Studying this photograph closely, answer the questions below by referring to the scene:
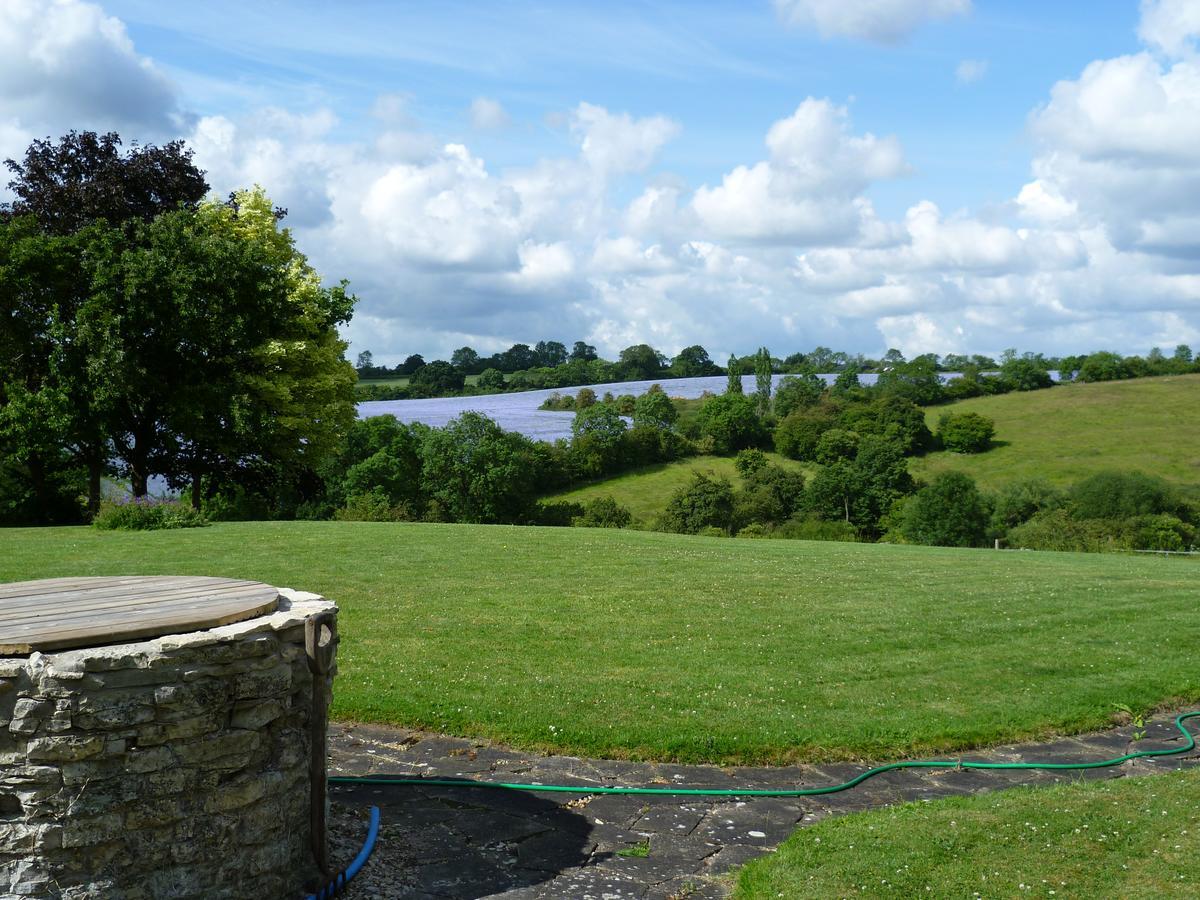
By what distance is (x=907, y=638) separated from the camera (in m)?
13.0

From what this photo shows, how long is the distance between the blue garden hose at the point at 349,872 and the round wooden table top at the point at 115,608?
68.6 inches

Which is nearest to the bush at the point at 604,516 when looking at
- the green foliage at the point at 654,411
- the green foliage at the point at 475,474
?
the green foliage at the point at 475,474

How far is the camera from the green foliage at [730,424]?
69.6 m

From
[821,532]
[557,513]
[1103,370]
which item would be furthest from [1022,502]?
[1103,370]

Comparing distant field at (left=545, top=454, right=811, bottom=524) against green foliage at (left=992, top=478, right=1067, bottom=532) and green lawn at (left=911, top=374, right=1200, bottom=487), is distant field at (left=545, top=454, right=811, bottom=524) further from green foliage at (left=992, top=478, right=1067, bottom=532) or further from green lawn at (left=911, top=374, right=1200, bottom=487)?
green foliage at (left=992, top=478, right=1067, bottom=532)

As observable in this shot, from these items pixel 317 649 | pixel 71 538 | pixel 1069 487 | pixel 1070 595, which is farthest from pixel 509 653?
pixel 1069 487

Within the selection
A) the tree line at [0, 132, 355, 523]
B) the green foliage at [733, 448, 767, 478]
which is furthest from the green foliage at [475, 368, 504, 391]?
the tree line at [0, 132, 355, 523]

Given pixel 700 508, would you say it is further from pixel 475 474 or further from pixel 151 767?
pixel 151 767

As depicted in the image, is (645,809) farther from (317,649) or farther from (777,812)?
(317,649)

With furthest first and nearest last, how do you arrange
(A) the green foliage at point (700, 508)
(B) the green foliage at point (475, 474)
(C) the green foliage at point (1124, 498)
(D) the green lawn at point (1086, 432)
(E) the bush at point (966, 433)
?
(E) the bush at point (966, 433) → (D) the green lawn at point (1086, 432) → (B) the green foliage at point (475, 474) → (A) the green foliage at point (700, 508) → (C) the green foliage at point (1124, 498)

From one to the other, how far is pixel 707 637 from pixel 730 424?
57584 millimetres

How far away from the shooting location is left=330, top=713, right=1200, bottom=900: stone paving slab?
20.3ft

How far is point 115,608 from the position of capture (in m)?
5.77

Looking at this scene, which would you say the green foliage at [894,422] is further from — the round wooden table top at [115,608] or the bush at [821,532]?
the round wooden table top at [115,608]
